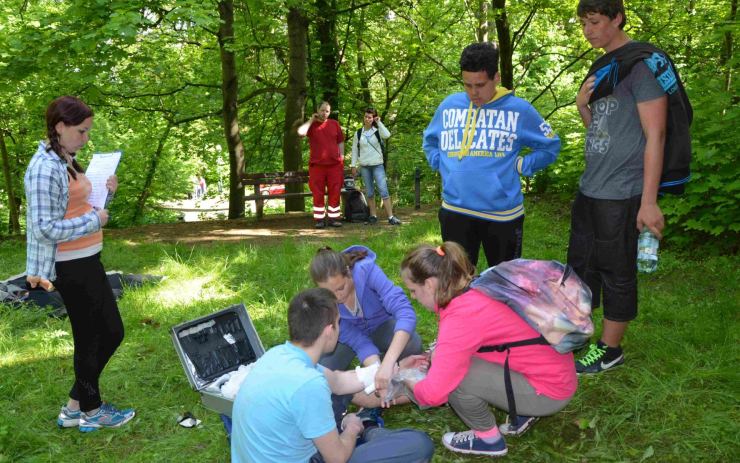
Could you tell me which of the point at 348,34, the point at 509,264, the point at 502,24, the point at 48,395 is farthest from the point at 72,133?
the point at 348,34

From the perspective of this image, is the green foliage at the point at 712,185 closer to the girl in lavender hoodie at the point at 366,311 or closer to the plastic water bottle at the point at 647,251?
the plastic water bottle at the point at 647,251

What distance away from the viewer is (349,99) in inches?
518

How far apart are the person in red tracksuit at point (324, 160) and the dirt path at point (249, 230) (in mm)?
348

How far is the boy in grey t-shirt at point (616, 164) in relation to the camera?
3.08 m

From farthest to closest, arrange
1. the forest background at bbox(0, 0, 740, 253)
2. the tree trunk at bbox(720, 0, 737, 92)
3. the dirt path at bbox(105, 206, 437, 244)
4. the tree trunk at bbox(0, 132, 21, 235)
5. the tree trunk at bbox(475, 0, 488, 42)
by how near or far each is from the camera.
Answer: the tree trunk at bbox(0, 132, 21, 235) → the tree trunk at bbox(475, 0, 488, 42) → the dirt path at bbox(105, 206, 437, 244) → the tree trunk at bbox(720, 0, 737, 92) → the forest background at bbox(0, 0, 740, 253)

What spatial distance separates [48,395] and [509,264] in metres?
3.08

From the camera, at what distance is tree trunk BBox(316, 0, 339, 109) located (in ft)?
41.0

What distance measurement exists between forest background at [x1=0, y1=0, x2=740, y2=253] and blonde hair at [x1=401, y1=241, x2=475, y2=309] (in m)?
4.29

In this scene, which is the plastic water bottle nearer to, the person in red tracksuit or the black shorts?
the black shorts

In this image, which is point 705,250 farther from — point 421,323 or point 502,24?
point 502,24

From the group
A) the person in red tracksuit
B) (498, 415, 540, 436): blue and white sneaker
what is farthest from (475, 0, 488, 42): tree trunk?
(498, 415, 540, 436): blue and white sneaker

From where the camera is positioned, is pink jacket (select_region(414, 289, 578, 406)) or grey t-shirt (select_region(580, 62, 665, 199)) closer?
Answer: pink jacket (select_region(414, 289, 578, 406))

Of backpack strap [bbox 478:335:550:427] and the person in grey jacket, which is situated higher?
the person in grey jacket

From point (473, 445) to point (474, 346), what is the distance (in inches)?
27.4
